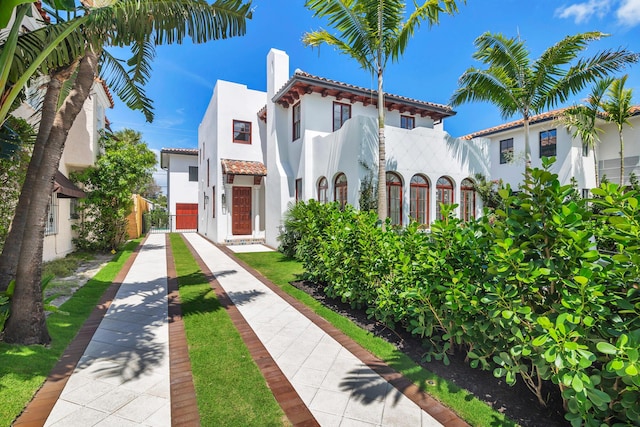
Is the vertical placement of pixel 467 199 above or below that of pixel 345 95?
below

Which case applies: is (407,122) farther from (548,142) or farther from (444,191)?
(548,142)

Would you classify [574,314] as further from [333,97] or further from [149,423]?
[333,97]

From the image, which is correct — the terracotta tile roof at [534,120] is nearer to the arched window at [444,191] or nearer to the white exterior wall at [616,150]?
the white exterior wall at [616,150]

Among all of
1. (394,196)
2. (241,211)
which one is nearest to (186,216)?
(241,211)

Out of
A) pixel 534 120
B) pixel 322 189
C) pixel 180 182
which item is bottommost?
pixel 322 189

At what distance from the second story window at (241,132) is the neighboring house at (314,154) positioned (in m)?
0.07

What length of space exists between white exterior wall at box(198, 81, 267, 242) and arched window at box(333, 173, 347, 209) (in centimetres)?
837

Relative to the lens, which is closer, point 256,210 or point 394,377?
point 394,377

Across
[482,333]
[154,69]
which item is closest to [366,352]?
[482,333]

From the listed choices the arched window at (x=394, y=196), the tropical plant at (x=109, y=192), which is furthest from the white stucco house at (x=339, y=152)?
the tropical plant at (x=109, y=192)

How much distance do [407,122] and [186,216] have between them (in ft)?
79.1

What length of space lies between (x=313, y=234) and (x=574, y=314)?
6946 millimetres

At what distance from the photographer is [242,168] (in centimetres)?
1920

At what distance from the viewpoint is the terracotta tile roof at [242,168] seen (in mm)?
18652
